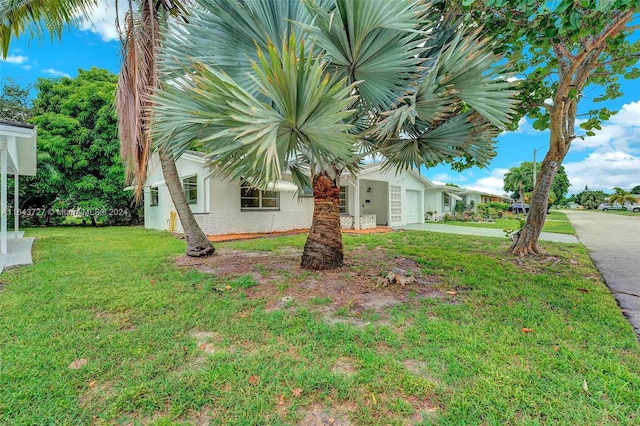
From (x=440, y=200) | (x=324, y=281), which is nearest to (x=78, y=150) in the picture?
(x=324, y=281)

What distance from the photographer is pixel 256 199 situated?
519 inches

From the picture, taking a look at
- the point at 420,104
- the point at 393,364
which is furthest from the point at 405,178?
the point at 393,364

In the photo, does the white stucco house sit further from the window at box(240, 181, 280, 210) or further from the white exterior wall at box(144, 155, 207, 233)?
the window at box(240, 181, 280, 210)

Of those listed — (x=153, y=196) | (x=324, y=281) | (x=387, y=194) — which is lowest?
(x=324, y=281)

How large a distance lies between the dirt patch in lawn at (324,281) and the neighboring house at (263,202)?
3100mm

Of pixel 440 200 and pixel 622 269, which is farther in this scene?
pixel 440 200

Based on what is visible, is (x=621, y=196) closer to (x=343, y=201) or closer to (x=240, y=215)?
(x=343, y=201)

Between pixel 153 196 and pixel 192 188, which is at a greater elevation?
pixel 192 188

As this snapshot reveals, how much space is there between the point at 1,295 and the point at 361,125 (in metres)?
7.10

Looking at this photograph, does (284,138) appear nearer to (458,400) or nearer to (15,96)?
(458,400)

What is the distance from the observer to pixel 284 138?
14.0 ft

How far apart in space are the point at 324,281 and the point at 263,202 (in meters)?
8.56

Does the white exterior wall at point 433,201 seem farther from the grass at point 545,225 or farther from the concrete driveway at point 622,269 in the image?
the concrete driveway at point 622,269

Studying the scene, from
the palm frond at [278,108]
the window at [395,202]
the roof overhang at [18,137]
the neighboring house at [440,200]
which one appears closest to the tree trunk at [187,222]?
the roof overhang at [18,137]
